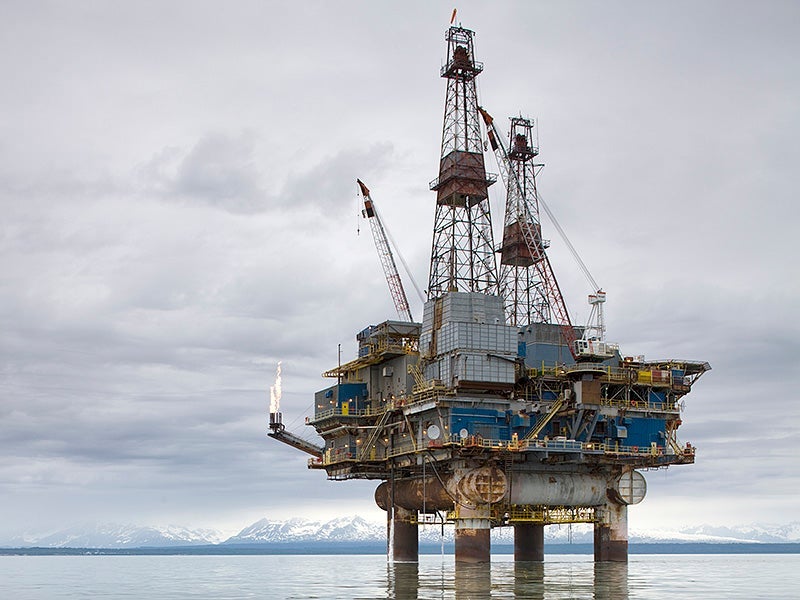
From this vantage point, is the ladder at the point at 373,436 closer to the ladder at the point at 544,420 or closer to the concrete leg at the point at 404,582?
the concrete leg at the point at 404,582

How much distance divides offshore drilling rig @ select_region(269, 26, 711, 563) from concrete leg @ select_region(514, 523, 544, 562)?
11615 millimetres

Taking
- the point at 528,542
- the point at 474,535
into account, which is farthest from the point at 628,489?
the point at 528,542

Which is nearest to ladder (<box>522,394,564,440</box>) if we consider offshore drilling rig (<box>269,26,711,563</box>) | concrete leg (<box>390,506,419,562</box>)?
offshore drilling rig (<box>269,26,711,563</box>)

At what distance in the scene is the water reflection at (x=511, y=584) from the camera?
180ft

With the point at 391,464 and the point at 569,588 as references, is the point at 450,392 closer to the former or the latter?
the point at 391,464

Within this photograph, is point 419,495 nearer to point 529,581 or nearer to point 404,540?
point 404,540

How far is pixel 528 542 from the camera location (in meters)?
102

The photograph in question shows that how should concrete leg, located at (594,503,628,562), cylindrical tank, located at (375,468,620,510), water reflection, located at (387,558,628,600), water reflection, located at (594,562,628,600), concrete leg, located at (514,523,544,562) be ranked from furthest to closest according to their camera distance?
concrete leg, located at (514,523,544,562), concrete leg, located at (594,503,628,562), cylindrical tank, located at (375,468,620,510), water reflection, located at (387,558,628,600), water reflection, located at (594,562,628,600)

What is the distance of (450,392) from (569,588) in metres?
22.9

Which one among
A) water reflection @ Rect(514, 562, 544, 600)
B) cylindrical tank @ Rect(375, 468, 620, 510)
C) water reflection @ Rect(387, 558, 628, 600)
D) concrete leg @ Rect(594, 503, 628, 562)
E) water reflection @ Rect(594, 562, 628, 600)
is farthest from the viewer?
concrete leg @ Rect(594, 503, 628, 562)

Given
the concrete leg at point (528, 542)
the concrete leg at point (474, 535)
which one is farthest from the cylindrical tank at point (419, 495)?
the concrete leg at point (528, 542)

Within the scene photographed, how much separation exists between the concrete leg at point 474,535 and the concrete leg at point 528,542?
2139cm

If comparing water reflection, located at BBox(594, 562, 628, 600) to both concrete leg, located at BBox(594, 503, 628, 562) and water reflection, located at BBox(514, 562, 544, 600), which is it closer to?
concrete leg, located at BBox(594, 503, 628, 562)

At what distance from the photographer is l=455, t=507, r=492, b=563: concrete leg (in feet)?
265
